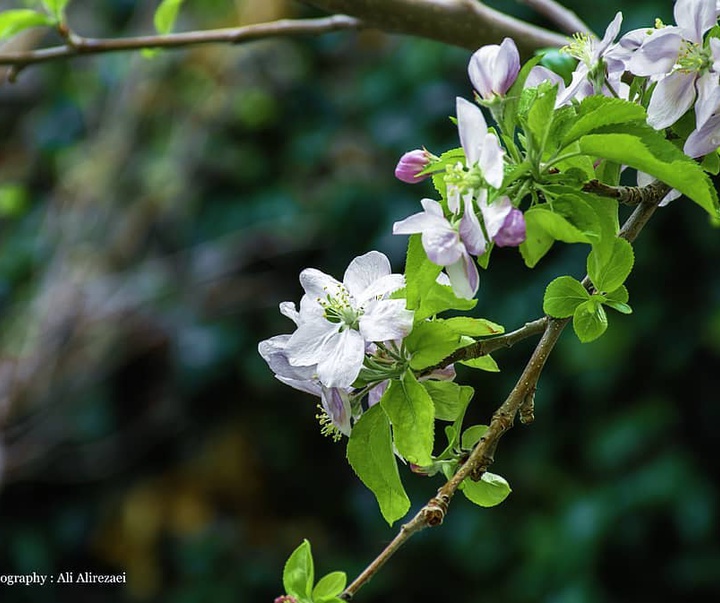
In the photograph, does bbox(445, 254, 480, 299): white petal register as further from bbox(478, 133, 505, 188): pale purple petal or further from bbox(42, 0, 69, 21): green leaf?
bbox(42, 0, 69, 21): green leaf

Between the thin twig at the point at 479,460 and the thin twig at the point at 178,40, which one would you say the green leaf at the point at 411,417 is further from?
the thin twig at the point at 178,40

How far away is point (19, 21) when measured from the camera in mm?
696

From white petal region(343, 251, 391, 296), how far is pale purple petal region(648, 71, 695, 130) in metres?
0.12

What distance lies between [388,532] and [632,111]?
1472mm

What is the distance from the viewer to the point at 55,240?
77.5 inches

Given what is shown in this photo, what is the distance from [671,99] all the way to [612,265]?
7cm

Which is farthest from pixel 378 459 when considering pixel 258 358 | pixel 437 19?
pixel 258 358

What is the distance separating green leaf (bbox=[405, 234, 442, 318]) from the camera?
Result: 320mm

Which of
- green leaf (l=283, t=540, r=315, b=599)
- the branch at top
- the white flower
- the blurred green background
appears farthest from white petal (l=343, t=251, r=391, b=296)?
the blurred green background

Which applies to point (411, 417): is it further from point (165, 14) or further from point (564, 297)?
point (165, 14)

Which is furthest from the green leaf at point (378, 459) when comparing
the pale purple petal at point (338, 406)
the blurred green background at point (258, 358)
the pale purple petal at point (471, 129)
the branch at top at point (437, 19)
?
the blurred green background at point (258, 358)

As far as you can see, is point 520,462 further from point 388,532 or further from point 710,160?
point 710,160

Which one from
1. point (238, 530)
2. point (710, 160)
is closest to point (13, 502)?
point (238, 530)

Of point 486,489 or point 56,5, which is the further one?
point 56,5
